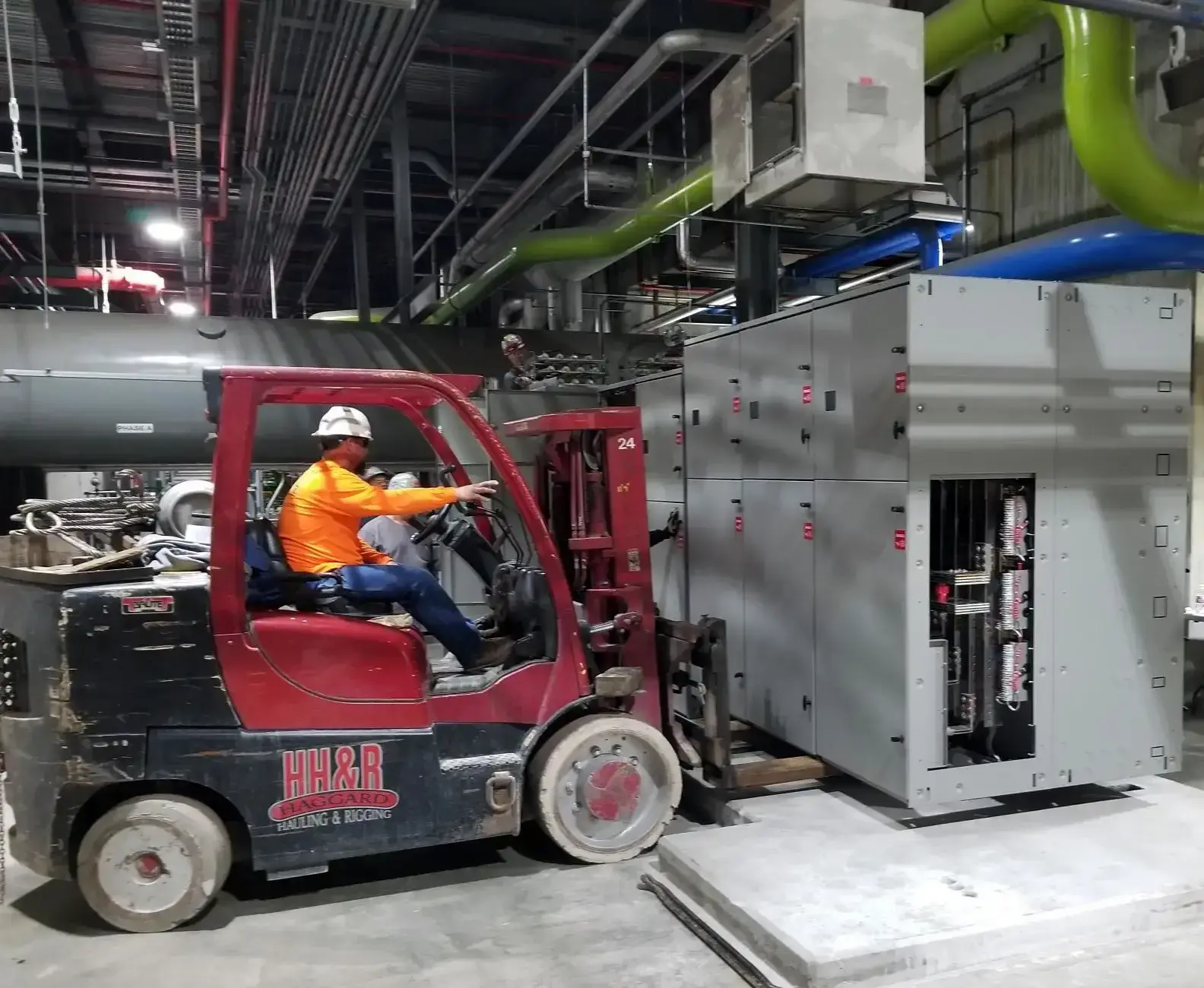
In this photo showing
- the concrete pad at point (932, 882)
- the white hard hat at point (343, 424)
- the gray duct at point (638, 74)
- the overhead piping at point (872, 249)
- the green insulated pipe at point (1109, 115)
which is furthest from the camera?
the overhead piping at point (872, 249)

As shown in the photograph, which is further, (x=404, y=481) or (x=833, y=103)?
(x=404, y=481)

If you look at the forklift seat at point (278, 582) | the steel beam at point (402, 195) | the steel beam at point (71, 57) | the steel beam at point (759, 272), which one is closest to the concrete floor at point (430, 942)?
the forklift seat at point (278, 582)

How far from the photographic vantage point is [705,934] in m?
3.40

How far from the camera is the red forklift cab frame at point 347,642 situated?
11.5ft

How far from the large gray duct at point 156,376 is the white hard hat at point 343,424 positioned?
120 inches

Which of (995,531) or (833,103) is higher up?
(833,103)

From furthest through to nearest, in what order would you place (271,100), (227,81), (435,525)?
(271,100), (227,81), (435,525)

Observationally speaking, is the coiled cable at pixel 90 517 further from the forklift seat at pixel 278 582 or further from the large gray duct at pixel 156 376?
the large gray duct at pixel 156 376

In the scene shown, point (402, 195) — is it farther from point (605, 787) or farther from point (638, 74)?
point (605, 787)

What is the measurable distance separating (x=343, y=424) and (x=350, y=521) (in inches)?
16.9

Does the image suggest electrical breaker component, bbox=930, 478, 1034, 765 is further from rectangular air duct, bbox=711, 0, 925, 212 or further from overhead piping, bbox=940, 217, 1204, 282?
rectangular air duct, bbox=711, 0, 925, 212

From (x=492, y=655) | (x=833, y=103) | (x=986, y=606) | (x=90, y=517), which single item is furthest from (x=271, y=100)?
(x=986, y=606)

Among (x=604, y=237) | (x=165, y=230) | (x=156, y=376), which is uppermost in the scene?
(x=165, y=230)

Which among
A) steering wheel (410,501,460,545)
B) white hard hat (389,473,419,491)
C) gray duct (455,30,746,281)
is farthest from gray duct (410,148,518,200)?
steering wheel (410,501,460,545)
